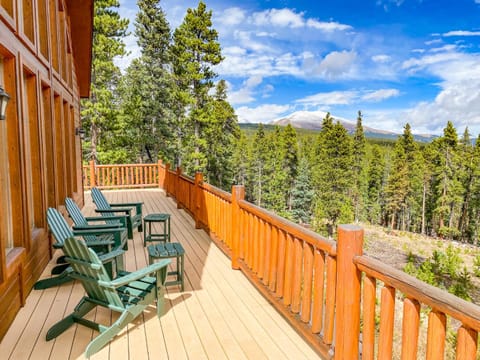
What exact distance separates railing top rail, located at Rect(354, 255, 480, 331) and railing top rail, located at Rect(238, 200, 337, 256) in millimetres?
272

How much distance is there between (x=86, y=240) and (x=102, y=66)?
14.7 metres

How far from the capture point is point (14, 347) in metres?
2.47

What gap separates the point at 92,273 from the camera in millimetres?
2514

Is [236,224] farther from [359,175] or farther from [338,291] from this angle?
[359,175]

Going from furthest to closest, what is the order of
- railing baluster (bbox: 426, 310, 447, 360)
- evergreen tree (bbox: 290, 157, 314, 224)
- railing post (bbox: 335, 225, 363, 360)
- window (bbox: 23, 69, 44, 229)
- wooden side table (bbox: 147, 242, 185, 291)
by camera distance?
evergreen tree (bbox: 290, 157, 314, 224), window (bbox: 23, 69, 44, 229), wooden side table (bbox: 147, 242, 185, 291), railing post (bbox: 335, 225, 363, 360), railing baluster (bbox: 426, 310, 447, 360)

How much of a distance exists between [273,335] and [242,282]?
3.73ft

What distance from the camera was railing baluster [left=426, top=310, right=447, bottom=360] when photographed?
53.2 inches

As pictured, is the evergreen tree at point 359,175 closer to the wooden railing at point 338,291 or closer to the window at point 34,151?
the wooden railing at point 338,291

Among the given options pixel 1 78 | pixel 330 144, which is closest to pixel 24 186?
pixel 1 78

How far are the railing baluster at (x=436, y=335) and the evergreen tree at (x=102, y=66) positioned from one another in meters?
17.5

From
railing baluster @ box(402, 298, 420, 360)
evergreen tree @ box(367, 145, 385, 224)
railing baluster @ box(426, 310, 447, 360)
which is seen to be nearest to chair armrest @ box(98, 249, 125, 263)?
railing baluster @ box(402, 298, 420, 360)

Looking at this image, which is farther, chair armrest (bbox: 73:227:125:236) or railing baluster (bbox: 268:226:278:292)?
chair armrest (bbox: 73:227:125:236)

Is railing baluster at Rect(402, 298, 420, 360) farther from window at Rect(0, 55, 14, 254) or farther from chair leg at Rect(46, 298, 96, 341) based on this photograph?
window at Rect(0, 55, 14, 254)

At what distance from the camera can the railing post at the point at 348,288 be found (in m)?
1.96
